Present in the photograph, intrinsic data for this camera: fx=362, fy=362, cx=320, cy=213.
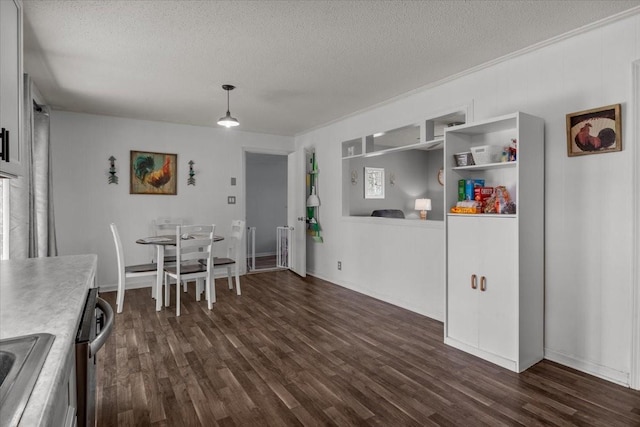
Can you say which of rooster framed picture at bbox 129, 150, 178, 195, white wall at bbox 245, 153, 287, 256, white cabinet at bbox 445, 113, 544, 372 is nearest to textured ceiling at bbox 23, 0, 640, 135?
white cabinet at bbox 445, 113, 544, 372

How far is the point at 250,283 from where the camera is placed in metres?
5.45

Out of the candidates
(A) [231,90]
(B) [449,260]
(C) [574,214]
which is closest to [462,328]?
(B) [449,260]

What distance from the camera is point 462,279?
301 cm

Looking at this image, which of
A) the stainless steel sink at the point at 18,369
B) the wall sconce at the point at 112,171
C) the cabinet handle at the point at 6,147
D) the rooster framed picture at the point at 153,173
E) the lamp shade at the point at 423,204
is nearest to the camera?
the stainless steel sink at the point at 18,369

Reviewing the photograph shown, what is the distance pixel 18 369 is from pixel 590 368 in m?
3.20

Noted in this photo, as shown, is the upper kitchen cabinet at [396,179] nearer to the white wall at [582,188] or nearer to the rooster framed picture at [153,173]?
the white wall at [582,188]

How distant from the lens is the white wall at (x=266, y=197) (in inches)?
318

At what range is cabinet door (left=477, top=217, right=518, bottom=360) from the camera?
2.62m

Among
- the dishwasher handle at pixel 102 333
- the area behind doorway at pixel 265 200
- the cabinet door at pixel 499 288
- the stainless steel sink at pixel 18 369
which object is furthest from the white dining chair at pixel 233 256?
the stainless steel sink at pixel 18 369

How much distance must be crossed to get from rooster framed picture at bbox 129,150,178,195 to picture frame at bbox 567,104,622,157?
503 centimetres

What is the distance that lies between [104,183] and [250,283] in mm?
2514

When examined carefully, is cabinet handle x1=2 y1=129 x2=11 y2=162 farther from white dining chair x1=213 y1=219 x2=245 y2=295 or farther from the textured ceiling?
white dining chair x1=213 y1=219 x2=245 y2=295

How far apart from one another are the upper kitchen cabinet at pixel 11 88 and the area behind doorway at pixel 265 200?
19.7 feet

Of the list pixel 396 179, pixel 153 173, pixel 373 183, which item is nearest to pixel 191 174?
Result: pixel 153 173
